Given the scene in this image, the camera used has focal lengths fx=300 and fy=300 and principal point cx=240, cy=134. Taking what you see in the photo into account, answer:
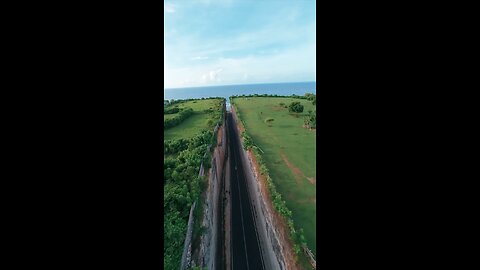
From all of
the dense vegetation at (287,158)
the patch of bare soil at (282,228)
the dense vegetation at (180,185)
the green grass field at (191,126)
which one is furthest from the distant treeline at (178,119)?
the patch of bare soil at (282,228)

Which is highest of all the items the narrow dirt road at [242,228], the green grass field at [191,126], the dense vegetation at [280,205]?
the green grass field at [191,126]

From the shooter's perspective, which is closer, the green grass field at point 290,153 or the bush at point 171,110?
the green grass field at point 290,153

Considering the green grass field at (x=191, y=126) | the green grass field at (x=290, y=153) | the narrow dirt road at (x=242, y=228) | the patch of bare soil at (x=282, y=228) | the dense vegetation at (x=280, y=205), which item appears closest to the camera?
the patch of bare soil at (x=282, y=228)

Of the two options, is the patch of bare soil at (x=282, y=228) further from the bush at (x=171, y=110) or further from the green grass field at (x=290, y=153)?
the bush at (x=171, y=110)

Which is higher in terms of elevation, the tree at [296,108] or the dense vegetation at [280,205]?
the tree at [296,108]

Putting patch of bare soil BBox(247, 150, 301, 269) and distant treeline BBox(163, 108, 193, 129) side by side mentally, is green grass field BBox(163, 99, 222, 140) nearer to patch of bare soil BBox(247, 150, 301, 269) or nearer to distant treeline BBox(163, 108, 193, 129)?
distant treeline BBox(163, 108, 193, 129)

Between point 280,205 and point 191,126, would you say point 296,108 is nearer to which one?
point 191,126

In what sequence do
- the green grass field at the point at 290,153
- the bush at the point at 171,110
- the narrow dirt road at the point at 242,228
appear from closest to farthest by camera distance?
the narrow dirt road at the point at 242,228
the green grass field at the point at 290,153
the bush at the point at 171,110

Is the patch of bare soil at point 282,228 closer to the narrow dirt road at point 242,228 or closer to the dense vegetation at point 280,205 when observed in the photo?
the dense vegetation at point 280,205
